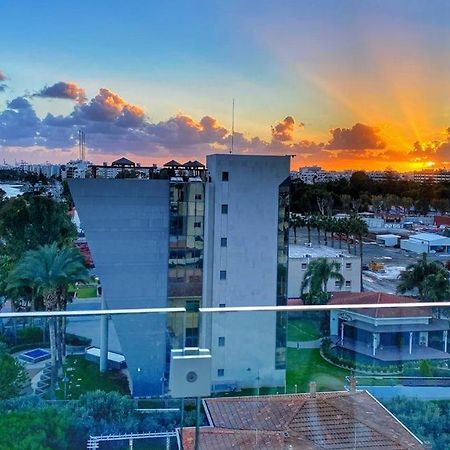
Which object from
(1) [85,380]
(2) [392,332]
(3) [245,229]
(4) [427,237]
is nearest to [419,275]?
(3) [245,229]

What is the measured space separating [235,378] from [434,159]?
24.4m

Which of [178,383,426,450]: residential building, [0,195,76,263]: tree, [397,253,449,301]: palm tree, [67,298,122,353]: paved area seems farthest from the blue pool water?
[397,253,449,301]: palm tree

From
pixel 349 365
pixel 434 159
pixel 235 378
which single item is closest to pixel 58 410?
pixel 235 378

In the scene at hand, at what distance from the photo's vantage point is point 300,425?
1815mm

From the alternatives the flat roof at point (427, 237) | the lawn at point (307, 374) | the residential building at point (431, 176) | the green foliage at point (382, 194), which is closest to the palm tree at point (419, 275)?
the flat roof at point (427, 237)

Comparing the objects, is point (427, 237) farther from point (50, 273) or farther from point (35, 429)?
point (35, 429)

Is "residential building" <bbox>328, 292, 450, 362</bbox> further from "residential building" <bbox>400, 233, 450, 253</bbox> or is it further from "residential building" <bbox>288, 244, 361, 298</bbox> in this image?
"residential building" <bbox>400, 233, 450, 253</bbox>

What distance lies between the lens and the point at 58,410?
174 cm

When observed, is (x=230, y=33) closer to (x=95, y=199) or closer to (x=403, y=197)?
(x=95, y=199)

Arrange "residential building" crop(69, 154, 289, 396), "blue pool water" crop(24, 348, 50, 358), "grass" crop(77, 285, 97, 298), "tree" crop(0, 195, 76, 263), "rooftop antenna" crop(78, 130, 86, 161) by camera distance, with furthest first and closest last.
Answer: "rooftop antenna" crop(78, 130, 86, 161) < "grass" crop(77, 285, 97, 298) < "tree" crop(0, 195, 76, 263) < "residential building" crop(69, 154, 289, 396) < "blue pool water" crop(24, 348, 50, 358)

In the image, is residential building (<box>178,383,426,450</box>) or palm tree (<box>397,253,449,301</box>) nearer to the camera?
residential building (<box>178,383,426,450</box>)

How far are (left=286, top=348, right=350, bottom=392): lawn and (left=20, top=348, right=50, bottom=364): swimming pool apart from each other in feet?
2.68

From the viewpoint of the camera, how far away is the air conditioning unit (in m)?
1.71

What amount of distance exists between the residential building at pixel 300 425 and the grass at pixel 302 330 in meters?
0.18
